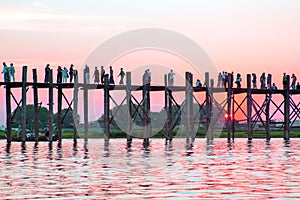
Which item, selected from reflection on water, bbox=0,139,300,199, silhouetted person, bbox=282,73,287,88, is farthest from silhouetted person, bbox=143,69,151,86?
reflection on water, bbox=0,139,300,199

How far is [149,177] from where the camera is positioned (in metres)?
27.4

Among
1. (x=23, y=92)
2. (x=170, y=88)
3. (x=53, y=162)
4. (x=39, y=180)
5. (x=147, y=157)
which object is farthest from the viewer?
(x=170, y=88)

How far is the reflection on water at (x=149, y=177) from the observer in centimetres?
2289

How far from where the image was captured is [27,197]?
22109mm

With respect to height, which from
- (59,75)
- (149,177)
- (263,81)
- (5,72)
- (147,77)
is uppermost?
(5,72)

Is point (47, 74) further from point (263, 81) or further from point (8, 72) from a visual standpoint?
point (263, 81)

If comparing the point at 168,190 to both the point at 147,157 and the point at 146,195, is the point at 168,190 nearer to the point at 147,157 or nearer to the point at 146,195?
the point at 146,195

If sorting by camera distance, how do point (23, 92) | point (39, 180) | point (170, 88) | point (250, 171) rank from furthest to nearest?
point (170, 88), point (23, 92), point (250, 171), point (39, 180)

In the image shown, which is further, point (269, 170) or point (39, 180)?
point (269, 170)

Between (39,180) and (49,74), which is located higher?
(49,74)

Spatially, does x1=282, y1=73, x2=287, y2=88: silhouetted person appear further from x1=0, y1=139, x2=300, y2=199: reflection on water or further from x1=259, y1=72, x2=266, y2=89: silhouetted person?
x1=0, y1=139, x2=300, y2=199: reflection on water

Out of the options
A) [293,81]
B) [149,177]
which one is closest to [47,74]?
[293,81]

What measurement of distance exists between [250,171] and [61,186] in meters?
8.20

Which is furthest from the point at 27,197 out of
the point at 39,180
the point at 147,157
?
the point at 147,157
